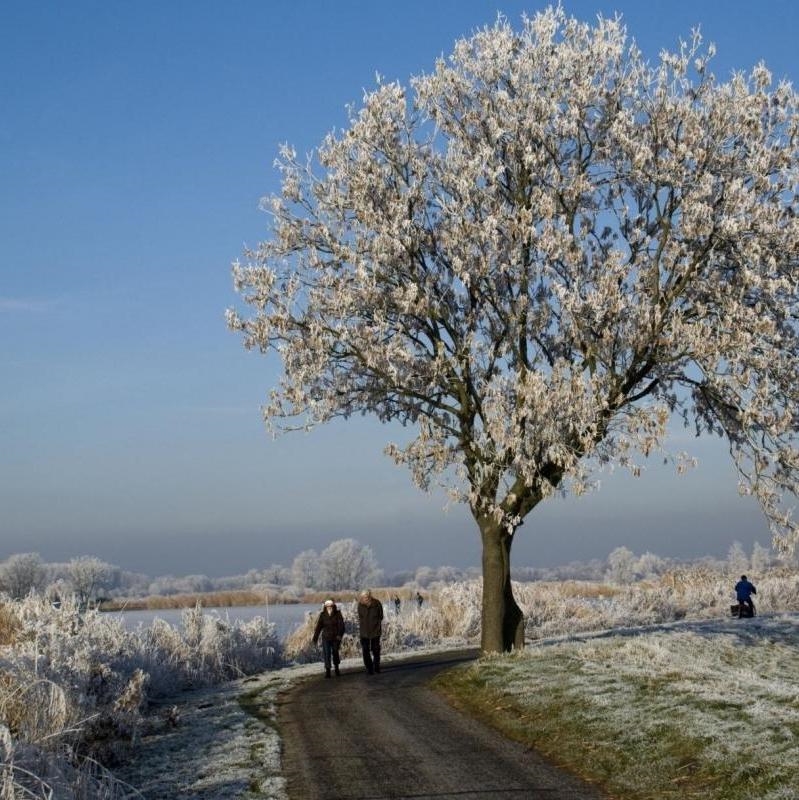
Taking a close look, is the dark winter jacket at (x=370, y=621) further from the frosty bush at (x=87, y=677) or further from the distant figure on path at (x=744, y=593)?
the distant figure on path at (x=744, y=593)

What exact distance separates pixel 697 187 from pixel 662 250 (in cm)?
170

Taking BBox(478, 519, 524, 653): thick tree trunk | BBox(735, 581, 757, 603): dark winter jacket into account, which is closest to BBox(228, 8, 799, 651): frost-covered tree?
BBox(478, 519, 524, 653): thick tree trunk

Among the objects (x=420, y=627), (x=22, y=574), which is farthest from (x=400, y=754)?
(x=22, y=574)

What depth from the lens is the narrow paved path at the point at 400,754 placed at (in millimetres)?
12508

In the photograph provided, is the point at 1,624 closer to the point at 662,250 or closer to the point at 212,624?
the point at 212,624

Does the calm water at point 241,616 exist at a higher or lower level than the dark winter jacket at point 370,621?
lower

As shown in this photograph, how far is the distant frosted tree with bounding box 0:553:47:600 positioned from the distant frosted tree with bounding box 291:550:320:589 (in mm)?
40993

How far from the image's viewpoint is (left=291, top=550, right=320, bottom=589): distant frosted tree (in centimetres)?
11694

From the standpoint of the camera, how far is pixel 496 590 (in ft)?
82.3

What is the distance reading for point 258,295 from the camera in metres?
24.5

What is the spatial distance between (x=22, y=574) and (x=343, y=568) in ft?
147

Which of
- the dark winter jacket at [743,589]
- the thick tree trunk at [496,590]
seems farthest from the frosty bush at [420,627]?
the dark winter jacket at [743,589]

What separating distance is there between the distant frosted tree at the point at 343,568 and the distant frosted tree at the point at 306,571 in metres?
1.75

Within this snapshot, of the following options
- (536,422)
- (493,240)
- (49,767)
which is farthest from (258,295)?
(49,767)
